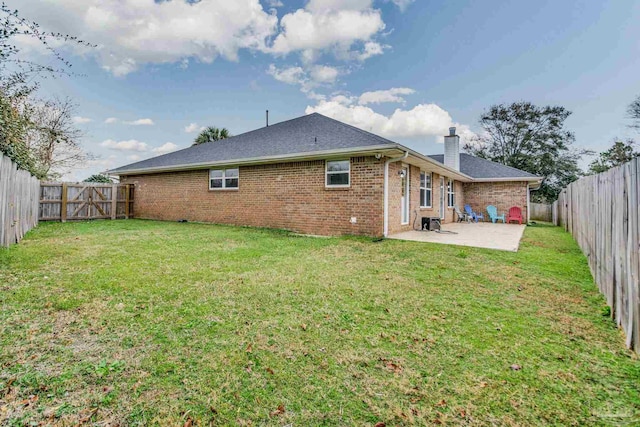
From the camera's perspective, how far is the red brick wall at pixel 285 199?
9.23 meters

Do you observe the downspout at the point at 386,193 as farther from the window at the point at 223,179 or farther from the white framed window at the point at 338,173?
the window at the point at 223,179

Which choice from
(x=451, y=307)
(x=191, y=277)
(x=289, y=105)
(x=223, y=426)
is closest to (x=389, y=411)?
(x=223, y=426)

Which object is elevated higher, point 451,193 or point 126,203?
point 451,193

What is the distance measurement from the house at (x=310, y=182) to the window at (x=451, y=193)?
6cm

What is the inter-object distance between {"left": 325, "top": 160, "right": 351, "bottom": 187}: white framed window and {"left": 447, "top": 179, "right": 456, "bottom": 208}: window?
8773 millimetres

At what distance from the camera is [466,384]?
2119 millimetres

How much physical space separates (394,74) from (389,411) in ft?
53.9

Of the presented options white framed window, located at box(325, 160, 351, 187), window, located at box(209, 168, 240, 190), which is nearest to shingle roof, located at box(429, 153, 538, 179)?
white framed window, located at box(325, 160, 351, 187)

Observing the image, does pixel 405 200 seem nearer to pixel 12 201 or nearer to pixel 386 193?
pixel 386 193

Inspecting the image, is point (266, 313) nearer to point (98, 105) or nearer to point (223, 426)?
point (223, 426)

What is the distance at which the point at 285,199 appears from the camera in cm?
1101

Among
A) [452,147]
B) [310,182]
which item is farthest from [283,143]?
[452,147]

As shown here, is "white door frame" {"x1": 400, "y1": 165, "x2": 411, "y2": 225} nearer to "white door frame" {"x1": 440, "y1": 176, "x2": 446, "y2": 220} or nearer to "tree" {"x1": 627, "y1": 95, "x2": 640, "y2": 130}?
"white door frame" {"x1": 440, "y1": 176, "x2": 446, "y2": 220}

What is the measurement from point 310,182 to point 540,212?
19129 mm
